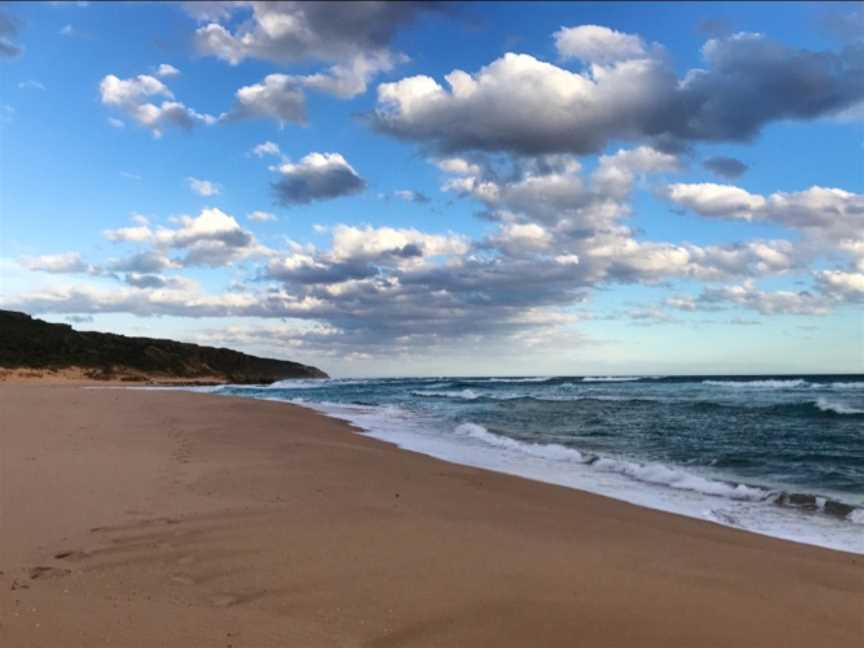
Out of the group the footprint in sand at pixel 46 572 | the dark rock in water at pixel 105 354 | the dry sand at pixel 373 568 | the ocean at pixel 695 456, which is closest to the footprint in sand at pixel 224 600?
the dry sand at pixel 373 568

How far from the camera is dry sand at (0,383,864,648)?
388cm

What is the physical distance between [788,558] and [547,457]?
8.08 m

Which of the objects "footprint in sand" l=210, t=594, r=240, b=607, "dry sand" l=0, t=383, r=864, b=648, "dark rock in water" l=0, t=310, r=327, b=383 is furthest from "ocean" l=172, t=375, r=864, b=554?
"dark rock in water" l=0, t=310, r=327, b=383

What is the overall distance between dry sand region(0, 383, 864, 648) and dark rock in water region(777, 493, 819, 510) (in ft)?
8.34

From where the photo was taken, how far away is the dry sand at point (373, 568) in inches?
153

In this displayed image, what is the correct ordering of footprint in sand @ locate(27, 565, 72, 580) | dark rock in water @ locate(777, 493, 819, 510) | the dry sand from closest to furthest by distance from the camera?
1. the dry sand
2. footprint in sand @ locate(27, 565, 72, 580)
3. dark rock in water @ locate(777, 493, 819, 510)

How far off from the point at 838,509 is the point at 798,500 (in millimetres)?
577

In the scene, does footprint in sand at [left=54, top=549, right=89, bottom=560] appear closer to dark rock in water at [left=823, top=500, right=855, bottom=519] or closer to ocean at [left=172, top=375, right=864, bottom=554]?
ocean at [left=172, top=375, right=864, bottom=554]

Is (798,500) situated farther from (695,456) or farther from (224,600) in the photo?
(224,600)

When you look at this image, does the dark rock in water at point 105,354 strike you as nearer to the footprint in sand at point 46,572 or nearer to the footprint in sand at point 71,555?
the footprint in sand at point 71,555

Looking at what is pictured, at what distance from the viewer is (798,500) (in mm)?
9578

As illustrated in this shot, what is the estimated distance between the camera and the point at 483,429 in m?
19.6

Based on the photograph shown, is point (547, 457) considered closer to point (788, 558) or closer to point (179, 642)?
point (788, 558)

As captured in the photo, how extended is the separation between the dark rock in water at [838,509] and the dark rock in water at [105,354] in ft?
204
